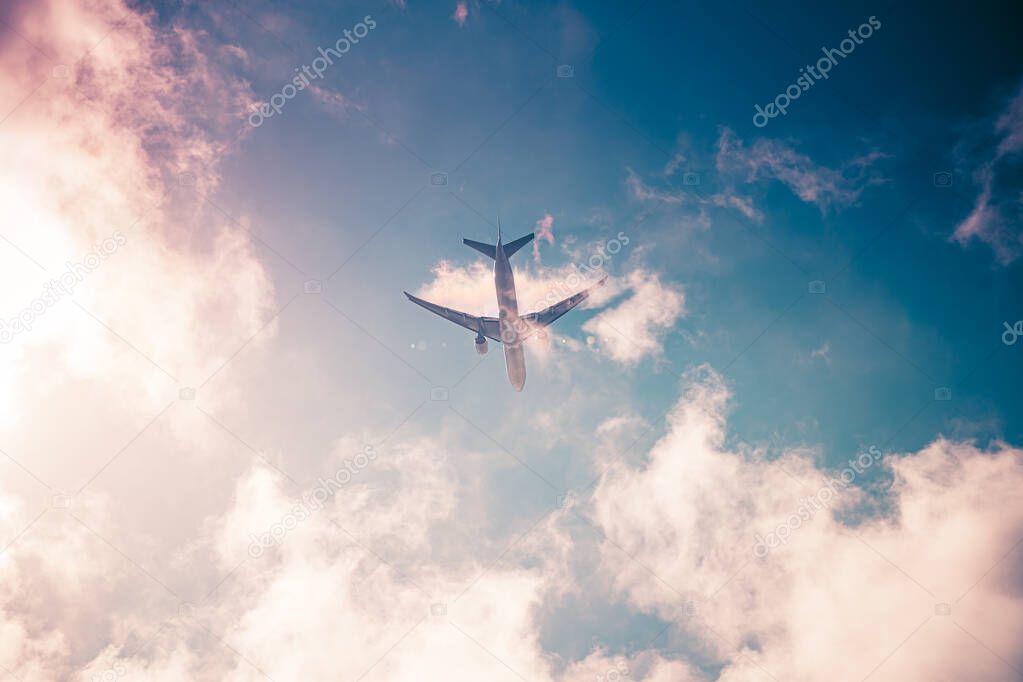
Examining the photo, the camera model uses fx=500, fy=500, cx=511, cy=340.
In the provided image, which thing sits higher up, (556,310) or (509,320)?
(556,310)

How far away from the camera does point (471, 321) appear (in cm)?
5203

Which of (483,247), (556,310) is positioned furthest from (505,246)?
(556,310)

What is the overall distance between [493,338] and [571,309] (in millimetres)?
8694

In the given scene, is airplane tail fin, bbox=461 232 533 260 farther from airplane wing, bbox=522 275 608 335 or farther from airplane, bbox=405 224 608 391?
airplane wing, bbox=522 275 608 335

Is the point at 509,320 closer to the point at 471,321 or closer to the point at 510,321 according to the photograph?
the point at 510,321

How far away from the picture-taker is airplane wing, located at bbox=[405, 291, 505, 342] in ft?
169

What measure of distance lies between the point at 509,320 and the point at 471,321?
577 cm

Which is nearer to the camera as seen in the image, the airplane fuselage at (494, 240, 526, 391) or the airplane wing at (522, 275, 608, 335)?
the airplane fuselage at (494, 240, 526, 391)

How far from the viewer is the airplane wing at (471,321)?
169ft

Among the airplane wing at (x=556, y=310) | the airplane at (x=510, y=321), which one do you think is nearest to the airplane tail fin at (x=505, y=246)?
the airplane at (x=510, y=321)

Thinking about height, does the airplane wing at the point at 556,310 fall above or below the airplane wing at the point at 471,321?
above

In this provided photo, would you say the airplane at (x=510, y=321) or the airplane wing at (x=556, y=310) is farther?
the airplane wing at (x=556, y=310)

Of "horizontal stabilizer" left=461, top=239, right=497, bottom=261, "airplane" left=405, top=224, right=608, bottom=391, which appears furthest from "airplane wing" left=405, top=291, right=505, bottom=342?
"horizontal stabilizer" left=461, top=239, right=497, bottom=261

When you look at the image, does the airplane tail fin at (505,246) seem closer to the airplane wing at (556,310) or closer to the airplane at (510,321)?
the airplane at (510,321)
